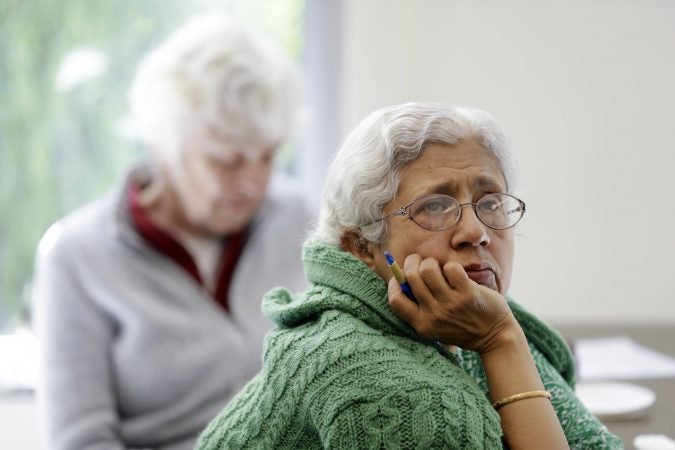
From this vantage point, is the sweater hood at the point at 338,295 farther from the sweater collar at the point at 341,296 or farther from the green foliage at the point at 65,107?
the green foliage at the point at 65,107

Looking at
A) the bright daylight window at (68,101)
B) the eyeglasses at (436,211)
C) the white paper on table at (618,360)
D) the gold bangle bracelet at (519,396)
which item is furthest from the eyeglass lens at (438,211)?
the bright daylight window at (68,101)

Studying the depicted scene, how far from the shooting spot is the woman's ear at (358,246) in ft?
3.22

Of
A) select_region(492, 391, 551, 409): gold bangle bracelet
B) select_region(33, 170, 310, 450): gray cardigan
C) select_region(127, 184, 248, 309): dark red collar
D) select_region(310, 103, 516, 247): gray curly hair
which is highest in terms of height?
select_region(127, 184, 248, 309): dark red collar

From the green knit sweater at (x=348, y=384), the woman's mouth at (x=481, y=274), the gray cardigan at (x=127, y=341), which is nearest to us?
the green knit sweater at (x=348, y=384)

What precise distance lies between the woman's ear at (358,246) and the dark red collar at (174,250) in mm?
877

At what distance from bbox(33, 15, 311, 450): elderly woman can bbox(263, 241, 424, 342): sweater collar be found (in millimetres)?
782

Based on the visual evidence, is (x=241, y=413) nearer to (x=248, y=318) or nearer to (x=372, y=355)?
(x=372, y=355)

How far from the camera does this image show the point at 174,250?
5.89 feet

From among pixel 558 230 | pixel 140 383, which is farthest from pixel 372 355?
pixel 558 230

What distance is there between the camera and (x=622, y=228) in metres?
2.61

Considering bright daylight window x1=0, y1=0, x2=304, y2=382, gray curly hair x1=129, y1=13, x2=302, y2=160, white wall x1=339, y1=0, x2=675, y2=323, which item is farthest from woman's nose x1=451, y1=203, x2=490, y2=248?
bright daylight window x1=0, y1=0, x2=304, y2=382

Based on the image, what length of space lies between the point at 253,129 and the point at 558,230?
1252 mm

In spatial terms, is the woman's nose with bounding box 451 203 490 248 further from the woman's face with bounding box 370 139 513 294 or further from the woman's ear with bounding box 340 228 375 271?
the woman's ear with bounding box 340 228 375 271

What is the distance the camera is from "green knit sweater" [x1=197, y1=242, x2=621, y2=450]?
2.72ft
